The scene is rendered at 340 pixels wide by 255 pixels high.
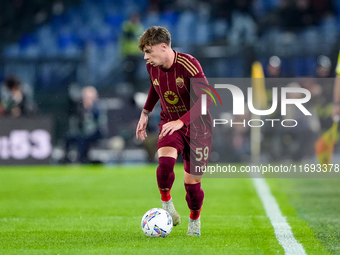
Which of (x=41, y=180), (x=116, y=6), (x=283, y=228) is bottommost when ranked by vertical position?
(x=41, y=180)

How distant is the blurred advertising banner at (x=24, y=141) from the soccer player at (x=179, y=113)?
8904 millimetres

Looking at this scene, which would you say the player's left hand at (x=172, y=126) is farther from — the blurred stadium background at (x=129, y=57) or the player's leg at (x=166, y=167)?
the blurred stadium background at (x=129, y=57)

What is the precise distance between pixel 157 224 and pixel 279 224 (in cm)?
156

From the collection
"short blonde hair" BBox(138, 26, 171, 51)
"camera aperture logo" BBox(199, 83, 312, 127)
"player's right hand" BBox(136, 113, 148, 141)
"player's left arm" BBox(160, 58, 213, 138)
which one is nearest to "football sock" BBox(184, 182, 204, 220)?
"player's left arm" BBox(160, 58, 213, 138)

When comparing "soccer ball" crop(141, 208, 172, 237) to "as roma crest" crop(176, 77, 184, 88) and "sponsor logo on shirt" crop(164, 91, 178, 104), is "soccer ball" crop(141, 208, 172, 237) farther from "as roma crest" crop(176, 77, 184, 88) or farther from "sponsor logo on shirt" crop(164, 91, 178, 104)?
"as roma crest" crop(176, 77, 184, 88)

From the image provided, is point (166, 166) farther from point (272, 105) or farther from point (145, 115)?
point (272, 105)

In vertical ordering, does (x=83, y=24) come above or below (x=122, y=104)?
above

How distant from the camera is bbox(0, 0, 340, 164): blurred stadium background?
14484 millimetres

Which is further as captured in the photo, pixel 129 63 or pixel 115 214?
pixel 129 63

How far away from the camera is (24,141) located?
13852mm

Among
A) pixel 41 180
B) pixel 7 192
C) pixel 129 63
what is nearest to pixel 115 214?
pixel 7 192

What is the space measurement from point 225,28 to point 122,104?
5427mm

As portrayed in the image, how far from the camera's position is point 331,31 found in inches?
749

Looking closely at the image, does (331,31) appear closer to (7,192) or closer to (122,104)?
(122,104)
